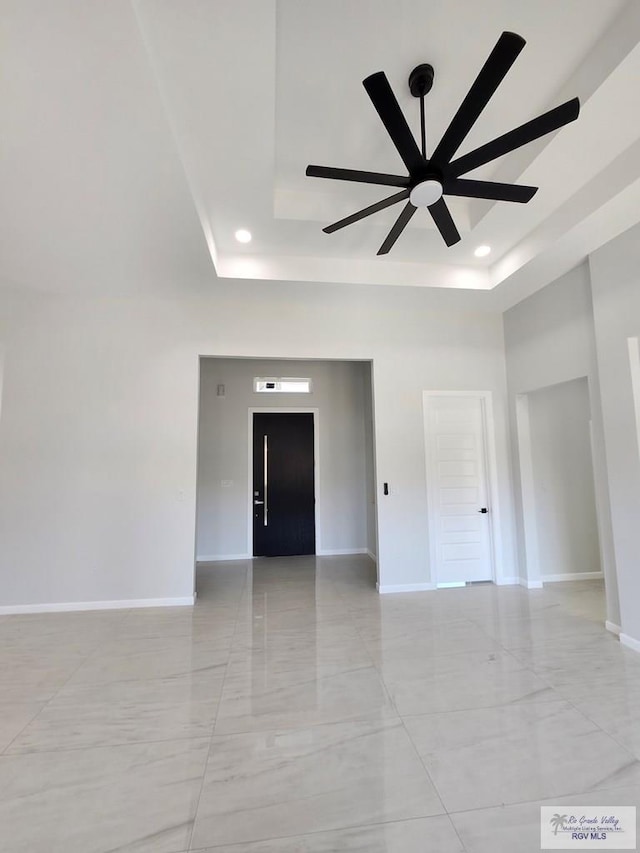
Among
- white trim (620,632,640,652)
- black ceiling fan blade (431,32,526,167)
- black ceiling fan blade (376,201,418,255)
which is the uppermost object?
black ceiling fan blade (431,32,526,167)

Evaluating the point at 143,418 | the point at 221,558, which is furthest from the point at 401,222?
the point at 221,558

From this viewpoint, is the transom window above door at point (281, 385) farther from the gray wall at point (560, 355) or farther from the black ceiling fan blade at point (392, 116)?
the black ceiling fan blade at point (392, 116)

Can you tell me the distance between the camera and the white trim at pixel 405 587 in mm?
4301

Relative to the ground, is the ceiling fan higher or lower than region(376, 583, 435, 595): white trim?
higher

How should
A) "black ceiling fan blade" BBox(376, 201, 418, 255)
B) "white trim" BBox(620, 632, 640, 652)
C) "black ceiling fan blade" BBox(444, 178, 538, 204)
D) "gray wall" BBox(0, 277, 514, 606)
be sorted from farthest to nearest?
"gray wall" BBox(0, 277, 514, 606) < "white trim" BBox(620, 632, 640, 652) < "black ceiling fan blade" BBox(376, 201, 418, 255) < "black ceiling fan blade" BBox(444, 178, 538, 204)

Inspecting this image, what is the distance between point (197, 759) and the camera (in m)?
1.88

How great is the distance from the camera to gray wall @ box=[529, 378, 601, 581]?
181 inches

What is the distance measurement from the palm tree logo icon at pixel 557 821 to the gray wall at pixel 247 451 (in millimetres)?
4630

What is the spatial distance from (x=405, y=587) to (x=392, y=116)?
13.6 feet

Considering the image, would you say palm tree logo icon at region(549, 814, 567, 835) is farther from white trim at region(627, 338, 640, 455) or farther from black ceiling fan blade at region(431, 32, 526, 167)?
black ceiling fan blade at region(431, 32, 526, 167)

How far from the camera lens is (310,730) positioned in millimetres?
2070

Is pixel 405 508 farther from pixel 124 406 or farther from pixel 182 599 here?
pixel 124 406

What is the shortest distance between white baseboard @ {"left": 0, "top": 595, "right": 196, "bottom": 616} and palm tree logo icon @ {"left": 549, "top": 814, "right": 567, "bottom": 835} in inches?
131

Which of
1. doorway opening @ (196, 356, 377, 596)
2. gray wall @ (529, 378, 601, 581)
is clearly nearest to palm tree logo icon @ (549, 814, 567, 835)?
gray wall @ (529, 378, 601, 581)
